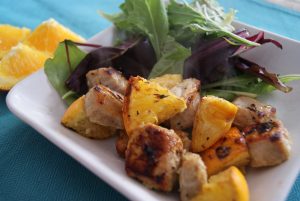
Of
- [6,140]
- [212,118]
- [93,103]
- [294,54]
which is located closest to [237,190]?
[212,118]

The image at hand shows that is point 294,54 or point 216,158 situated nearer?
point 216,158

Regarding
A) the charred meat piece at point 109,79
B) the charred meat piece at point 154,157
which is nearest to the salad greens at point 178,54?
the charred meat piece at point 109,79

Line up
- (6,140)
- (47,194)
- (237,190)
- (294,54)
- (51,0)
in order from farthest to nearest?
(51,0) < (294,54) < (6,140) < (47,194) < (237,190)

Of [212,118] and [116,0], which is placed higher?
[212,118]

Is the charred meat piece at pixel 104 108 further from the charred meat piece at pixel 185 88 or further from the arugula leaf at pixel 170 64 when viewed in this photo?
the arugula leaf at pixel 170 64

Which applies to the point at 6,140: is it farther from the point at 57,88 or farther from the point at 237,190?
the point at 237,190
